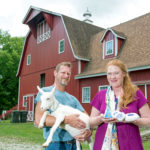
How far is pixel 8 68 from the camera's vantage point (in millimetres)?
37125

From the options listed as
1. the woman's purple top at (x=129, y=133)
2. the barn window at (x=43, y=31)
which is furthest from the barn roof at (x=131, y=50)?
the woman's purple top at (x=129, y=133)

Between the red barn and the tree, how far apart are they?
44.9ft

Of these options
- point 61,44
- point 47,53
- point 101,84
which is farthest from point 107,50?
point 47,53

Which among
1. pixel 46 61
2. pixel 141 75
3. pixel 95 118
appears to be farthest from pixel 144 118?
pixel 46 61

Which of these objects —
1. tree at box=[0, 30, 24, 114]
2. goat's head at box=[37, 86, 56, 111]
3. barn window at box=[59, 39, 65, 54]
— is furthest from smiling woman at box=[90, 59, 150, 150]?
tree at box=[0, 30, 24, 114]

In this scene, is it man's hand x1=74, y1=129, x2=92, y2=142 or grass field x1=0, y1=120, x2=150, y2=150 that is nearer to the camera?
man's hand x1=74, y1=129, x2=92, y2=142

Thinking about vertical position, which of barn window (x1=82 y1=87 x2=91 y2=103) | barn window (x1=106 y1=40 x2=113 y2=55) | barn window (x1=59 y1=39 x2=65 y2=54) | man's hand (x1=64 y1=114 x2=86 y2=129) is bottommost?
man's hand (x1=64 y1=114 x2=86 y2=129)

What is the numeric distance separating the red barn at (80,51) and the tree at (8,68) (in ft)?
44.9

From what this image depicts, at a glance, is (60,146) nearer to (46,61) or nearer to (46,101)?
(46,101)

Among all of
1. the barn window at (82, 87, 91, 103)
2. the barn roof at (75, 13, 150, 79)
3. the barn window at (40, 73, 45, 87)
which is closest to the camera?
the barn roof at (75, 13, 150, 79)

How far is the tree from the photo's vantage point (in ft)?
120

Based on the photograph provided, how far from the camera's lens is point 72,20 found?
734 inches

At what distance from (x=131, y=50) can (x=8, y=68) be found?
90.0 ft

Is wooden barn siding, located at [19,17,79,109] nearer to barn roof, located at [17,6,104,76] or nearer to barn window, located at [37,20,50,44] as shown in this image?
barn window, located at [37,20,50,44]
